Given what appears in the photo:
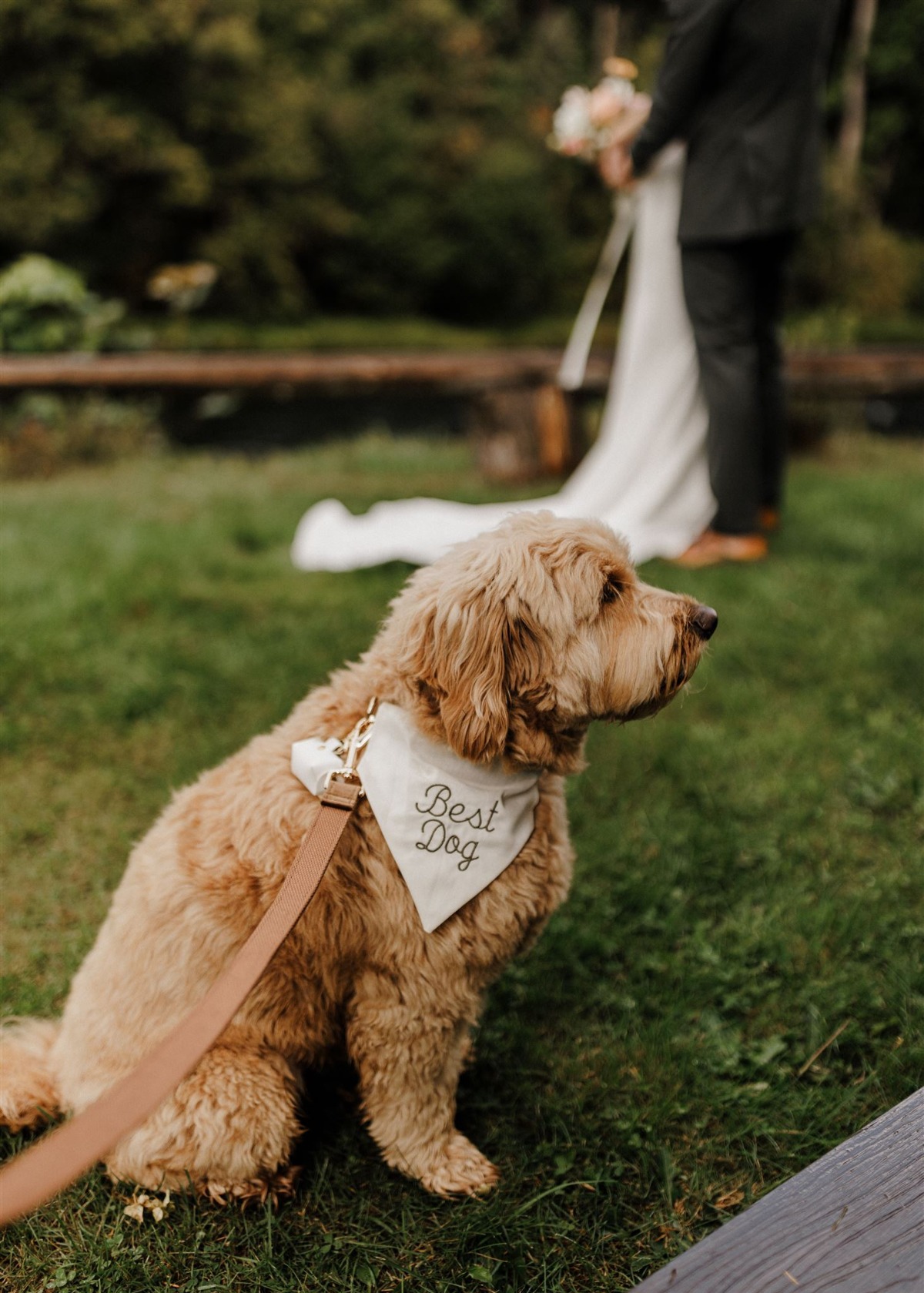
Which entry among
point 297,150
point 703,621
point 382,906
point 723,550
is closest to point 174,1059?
point 382,906

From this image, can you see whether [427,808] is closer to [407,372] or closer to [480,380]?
[480,380]

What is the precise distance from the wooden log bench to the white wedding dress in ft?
4.85

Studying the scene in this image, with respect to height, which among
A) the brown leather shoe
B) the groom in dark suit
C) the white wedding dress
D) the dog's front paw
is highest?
the groom in dark suit

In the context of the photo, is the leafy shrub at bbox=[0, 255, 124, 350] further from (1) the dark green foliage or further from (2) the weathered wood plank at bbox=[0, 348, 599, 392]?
(1) the dark green foliage

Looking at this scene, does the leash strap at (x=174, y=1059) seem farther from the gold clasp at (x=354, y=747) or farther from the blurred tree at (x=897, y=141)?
the blurred tree at (x=897, y=141)

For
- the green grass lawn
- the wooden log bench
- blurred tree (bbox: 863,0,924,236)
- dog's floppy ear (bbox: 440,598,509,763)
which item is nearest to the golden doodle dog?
dog's floppy ear (bbox: 440,598,509,763)

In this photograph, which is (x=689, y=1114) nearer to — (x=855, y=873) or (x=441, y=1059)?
(x=441, y=1059)

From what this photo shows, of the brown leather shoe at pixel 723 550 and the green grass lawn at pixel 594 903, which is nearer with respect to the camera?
the green grass lawn at pixel 594 903

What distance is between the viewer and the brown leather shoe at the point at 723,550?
5.58 m

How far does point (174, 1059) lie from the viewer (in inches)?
56.9

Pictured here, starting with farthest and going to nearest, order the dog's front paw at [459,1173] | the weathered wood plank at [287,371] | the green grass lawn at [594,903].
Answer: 1. the weathered wood plank at [287,371]
2. the dog's front paw at [459,1173]
3. the green grass lawn at [594,903]

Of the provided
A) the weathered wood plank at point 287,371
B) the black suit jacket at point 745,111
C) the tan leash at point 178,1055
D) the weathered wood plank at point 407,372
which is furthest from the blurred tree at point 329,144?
the tan leash at point 178,1055

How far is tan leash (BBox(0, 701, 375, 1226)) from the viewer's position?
125 cm

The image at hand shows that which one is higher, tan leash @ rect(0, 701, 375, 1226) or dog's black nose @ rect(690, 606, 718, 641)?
dog's black nose @ rect(690, 606, 718, 641)
